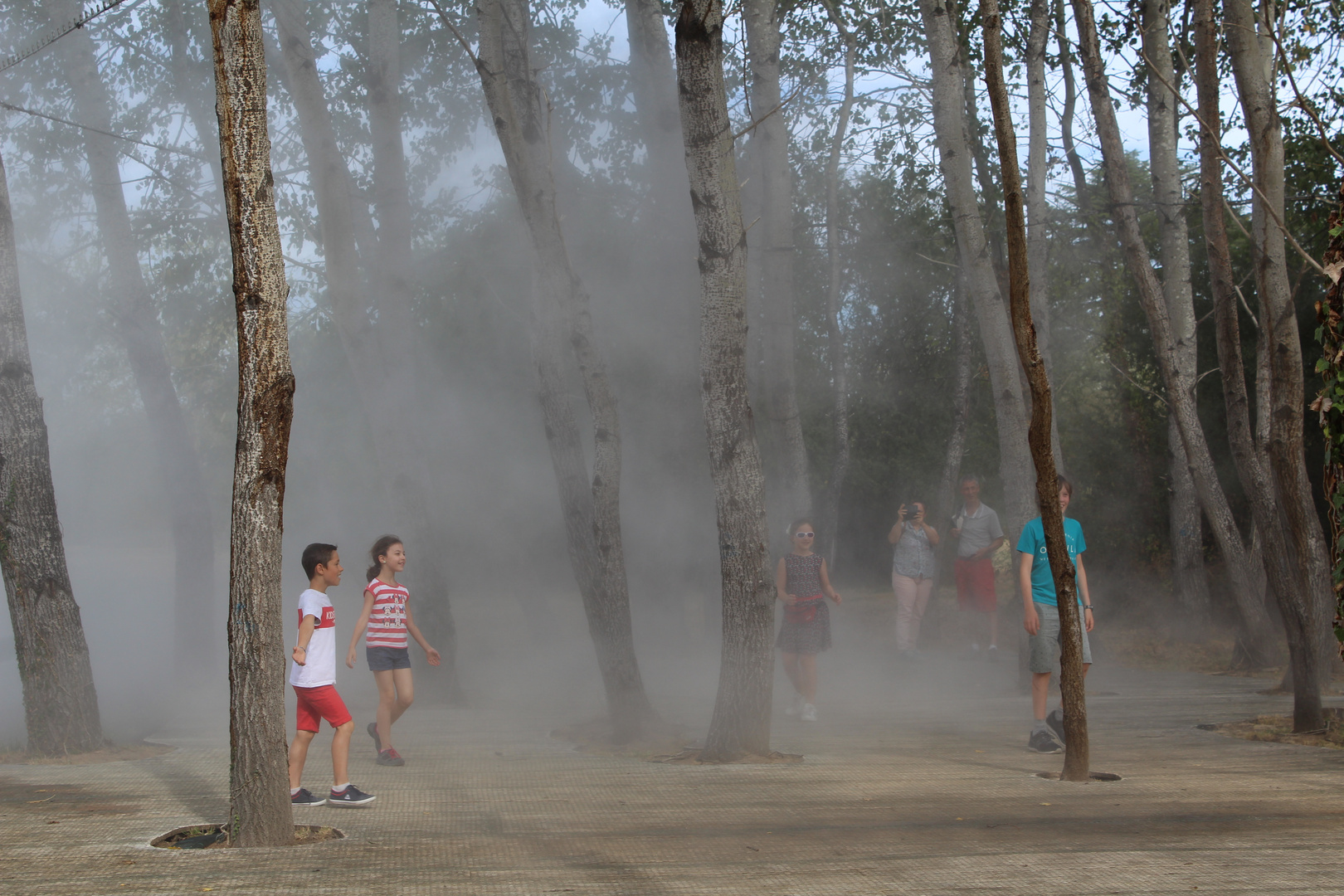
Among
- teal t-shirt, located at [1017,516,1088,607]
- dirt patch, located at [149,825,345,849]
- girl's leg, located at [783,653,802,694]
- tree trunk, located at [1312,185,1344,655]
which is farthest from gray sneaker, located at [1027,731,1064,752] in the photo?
dirt patch, located at [149,825,345,849]

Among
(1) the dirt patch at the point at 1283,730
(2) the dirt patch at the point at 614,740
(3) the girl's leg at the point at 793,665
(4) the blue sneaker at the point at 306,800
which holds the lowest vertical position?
(1) the dirt patch at the point at 1283,730

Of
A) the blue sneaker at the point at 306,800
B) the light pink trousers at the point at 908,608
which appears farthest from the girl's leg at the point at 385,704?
the light pink trousers at the point at 908,608

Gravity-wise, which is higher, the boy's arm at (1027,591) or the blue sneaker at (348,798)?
the boy's arm at (1027,591)

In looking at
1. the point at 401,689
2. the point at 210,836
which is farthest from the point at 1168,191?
the point at 210,836

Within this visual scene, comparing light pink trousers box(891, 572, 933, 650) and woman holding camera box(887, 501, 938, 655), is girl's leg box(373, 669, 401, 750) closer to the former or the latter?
woman holding camera box(887, 501, 938, 655)

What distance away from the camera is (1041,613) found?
224 inches

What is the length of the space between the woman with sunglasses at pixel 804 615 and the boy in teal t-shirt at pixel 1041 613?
5.52 ft

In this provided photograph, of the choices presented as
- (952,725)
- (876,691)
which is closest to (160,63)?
(876,691)

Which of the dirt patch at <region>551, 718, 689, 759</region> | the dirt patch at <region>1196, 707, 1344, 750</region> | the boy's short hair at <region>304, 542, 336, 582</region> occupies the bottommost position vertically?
the dirt patch at <region>1196, 707, 1344, 750</region>

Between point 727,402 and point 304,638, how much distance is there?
2451 mm

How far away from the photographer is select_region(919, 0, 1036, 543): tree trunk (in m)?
8.02

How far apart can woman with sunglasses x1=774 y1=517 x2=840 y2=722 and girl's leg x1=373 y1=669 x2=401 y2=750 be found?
268 cm

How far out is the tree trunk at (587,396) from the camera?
6.89m

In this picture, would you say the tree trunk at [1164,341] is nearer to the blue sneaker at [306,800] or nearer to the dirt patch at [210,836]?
the blue sneaker at [306,800]
